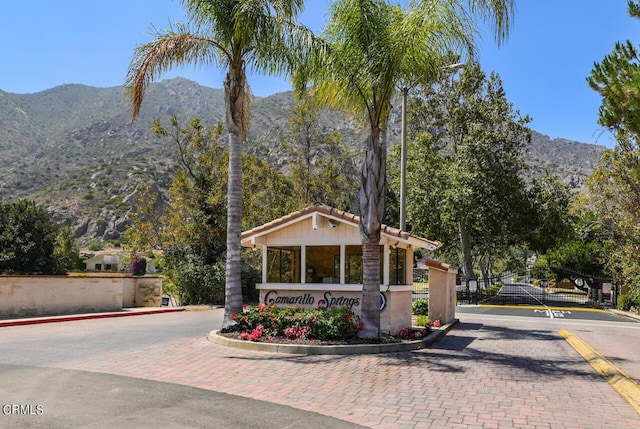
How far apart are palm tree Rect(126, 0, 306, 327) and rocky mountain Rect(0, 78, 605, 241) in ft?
129

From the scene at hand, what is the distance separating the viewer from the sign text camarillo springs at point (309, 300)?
14.4m

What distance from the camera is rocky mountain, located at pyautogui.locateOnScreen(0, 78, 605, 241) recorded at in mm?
83500

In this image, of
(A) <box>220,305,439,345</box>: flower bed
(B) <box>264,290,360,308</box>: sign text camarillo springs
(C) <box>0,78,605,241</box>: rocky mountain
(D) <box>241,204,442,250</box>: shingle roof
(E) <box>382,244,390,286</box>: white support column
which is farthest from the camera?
(C) <box>0,78,605,241</box>: rocky mountain

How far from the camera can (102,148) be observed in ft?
354

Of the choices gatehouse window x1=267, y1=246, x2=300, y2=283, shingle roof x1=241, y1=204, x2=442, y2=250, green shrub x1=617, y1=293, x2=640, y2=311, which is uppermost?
shingle roof x1=241, y1=204, x2=442, y2=250

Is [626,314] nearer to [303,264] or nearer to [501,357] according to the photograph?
[501,357]

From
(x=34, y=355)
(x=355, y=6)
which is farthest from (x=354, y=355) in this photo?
(x=355, y=6)

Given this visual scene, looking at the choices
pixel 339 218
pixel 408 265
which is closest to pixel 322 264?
pixel 339 218

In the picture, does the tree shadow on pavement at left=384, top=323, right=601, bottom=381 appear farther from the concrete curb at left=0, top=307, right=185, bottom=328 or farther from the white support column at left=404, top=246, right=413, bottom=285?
the concrete curb at left=0, top=307, right=185, bottom=328

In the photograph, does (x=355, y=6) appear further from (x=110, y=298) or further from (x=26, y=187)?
(x=26, y=187)

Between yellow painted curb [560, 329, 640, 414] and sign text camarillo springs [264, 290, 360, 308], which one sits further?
sign text camarillo springs [264, 290, 360, 308]

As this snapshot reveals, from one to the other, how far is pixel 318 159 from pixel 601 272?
74.1 feet

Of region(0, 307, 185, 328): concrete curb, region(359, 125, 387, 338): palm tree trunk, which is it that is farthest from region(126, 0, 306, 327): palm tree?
region(0, 307, 185, 328): concrete curb

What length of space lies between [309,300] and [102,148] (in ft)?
339
